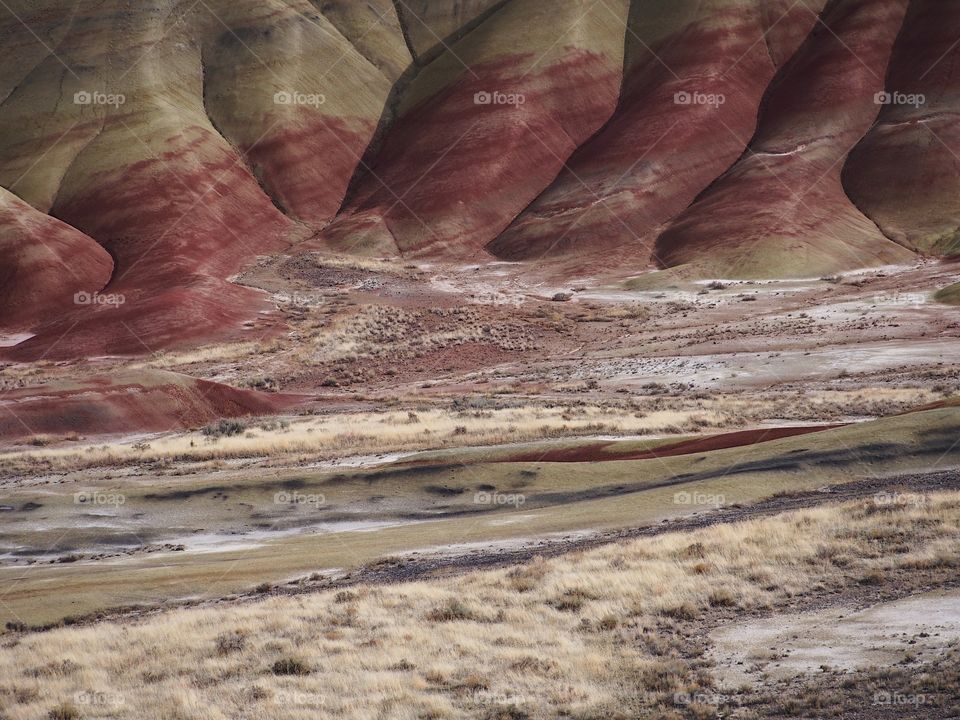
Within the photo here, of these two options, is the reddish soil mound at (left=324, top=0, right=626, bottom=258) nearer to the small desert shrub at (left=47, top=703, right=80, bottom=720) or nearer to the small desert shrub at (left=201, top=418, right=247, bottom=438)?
the small desert shrub at (left=201, top=418, right=247, bottom=438)

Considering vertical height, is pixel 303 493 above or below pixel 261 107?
below

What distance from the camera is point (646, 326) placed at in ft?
195

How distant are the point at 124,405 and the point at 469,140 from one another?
178 feet

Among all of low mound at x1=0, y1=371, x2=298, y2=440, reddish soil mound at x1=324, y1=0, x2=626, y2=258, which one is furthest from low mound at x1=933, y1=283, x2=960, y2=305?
reddish soil mound at x1=324, y1=0, x2=626, y2=258

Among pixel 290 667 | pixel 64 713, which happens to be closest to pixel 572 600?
pixel 290 667

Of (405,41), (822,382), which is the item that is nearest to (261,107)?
(405,41)

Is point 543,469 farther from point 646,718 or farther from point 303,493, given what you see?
point 646,718

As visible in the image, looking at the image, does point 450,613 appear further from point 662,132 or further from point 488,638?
point 662,132

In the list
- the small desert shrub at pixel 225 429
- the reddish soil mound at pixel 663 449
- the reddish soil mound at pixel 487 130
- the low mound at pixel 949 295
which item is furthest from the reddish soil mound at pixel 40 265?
the low mound at pixel 949 295

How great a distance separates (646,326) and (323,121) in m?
47.2

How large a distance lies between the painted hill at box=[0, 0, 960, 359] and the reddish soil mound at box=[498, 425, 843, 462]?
121 feet

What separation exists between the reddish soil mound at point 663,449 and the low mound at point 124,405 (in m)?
17.0

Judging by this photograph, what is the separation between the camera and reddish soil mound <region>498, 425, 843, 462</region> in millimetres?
28750

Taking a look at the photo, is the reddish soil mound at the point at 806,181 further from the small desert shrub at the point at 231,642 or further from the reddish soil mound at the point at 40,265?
the small desert shrub at the point at 231,642
